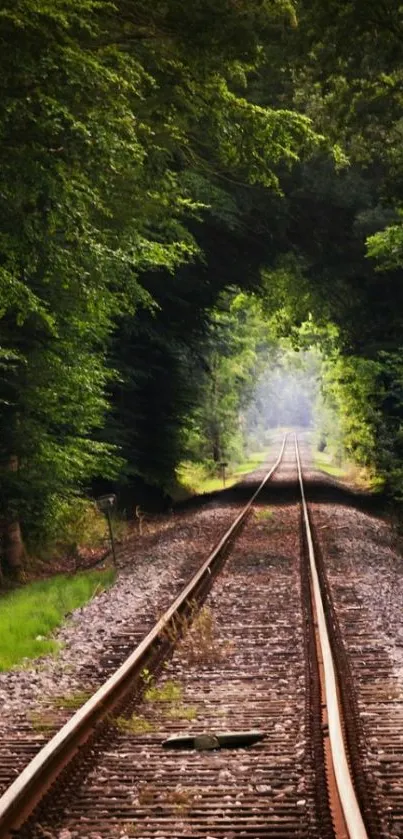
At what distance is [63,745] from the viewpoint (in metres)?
5.53

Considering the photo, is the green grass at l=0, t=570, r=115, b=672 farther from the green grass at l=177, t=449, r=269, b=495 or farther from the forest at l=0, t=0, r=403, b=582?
the green grass at l=177, t=449, r=269, b=495

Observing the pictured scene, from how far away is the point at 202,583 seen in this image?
12.5m

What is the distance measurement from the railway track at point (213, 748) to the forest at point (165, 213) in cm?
449

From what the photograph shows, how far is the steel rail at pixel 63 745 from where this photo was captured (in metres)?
4.53

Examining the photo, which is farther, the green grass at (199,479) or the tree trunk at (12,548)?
the green grass at (199,479)

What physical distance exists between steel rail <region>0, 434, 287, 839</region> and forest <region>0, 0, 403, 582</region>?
4275mm

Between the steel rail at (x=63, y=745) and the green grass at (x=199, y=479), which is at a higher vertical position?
the green grass at (x=199, y=479)

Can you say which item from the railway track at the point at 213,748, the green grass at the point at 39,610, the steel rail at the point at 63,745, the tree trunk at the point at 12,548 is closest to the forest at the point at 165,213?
the tree trunk at the point at 12,548

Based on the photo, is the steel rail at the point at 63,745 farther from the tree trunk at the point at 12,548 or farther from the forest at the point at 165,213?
the tree trunk at the point at 12,548

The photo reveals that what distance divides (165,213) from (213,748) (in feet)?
36.8

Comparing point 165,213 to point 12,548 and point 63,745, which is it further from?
point 63,745

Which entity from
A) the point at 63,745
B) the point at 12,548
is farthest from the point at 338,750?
the point at 12,548

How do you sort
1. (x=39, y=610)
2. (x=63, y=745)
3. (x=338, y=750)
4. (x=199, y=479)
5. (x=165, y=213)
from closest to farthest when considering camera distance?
(x=338, y=750) → (x=63, y=745) → (x=39, y=610) → (x=165, y=213) → (x=199, y=479)

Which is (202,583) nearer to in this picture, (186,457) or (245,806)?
(245,806)
